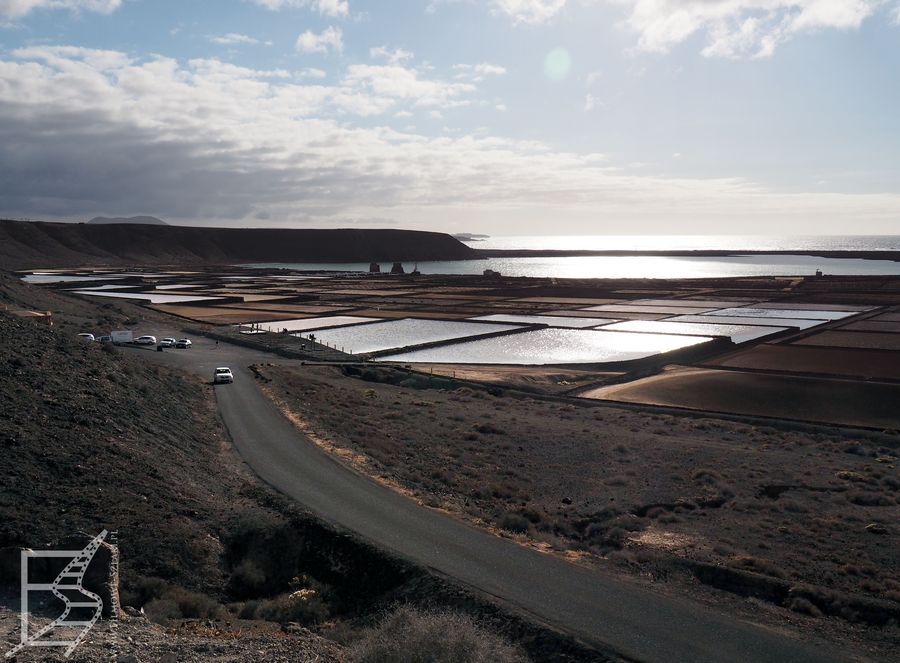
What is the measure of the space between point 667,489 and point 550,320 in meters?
53.2

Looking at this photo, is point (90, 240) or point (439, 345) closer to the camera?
point (439, 345)

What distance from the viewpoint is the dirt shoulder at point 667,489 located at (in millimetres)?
13789

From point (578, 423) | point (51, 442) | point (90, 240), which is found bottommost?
point (578, 423)

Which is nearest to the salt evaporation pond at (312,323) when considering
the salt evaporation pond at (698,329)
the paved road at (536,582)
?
the salt evaporation pond at (698,329)

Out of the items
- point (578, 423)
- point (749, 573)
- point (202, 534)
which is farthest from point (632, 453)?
point (202, 534)

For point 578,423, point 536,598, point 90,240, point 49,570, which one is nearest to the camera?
point 49,570

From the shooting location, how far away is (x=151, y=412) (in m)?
22.0

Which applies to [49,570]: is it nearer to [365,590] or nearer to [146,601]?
[146,601]

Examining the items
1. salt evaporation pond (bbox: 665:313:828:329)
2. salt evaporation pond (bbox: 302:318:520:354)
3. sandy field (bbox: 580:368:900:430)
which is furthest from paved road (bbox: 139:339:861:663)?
salt evaporation pond (bbox: 665:313:828:329)

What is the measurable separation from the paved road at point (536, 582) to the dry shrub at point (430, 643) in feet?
4.47

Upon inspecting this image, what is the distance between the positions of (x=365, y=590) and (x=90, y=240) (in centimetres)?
18994

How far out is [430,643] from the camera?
9.66m

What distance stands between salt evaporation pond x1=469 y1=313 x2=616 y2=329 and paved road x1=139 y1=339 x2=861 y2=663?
5130 centimetres

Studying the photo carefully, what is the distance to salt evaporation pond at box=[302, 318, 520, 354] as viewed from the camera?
183ft
